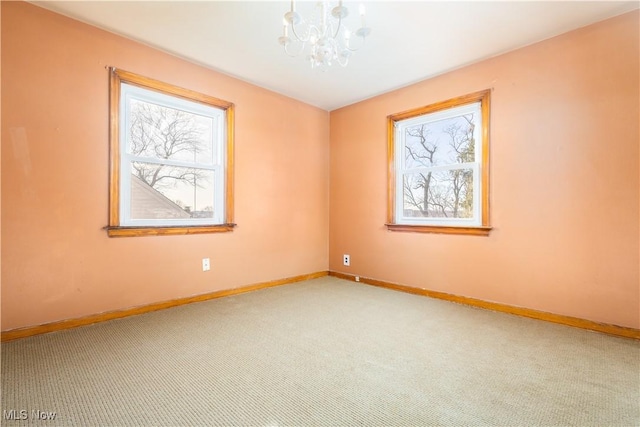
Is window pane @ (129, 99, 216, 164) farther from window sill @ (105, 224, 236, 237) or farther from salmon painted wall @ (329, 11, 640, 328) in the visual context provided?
salmon painted wall @ (329, 11, 640, 328)

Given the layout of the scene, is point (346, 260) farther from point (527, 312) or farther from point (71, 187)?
point (71, 187)

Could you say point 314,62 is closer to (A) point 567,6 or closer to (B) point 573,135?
(A) point 567,6

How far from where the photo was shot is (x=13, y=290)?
2.05 m

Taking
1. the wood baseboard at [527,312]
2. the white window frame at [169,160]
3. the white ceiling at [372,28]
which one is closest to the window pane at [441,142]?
the white ceiling at [372,28]

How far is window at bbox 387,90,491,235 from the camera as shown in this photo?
290 centimetres

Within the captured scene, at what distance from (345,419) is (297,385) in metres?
0.34

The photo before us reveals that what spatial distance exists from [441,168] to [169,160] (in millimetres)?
2725

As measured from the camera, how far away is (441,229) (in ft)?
10.2

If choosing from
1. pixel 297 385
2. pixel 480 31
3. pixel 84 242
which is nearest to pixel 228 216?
pixel 84 242

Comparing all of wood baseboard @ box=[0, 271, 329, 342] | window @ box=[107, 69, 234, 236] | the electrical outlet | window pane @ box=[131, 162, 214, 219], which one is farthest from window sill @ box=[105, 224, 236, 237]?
the electrical outlet

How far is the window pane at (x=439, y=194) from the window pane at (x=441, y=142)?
134 millimetres

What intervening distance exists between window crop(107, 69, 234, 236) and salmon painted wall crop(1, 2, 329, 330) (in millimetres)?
82

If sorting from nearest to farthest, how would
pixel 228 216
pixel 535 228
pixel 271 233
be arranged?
pixel 535 228 < pixel 228 216 < pixel 271 233

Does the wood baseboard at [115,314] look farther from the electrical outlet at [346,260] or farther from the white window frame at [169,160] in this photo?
the electrical outlet at [346,260]
